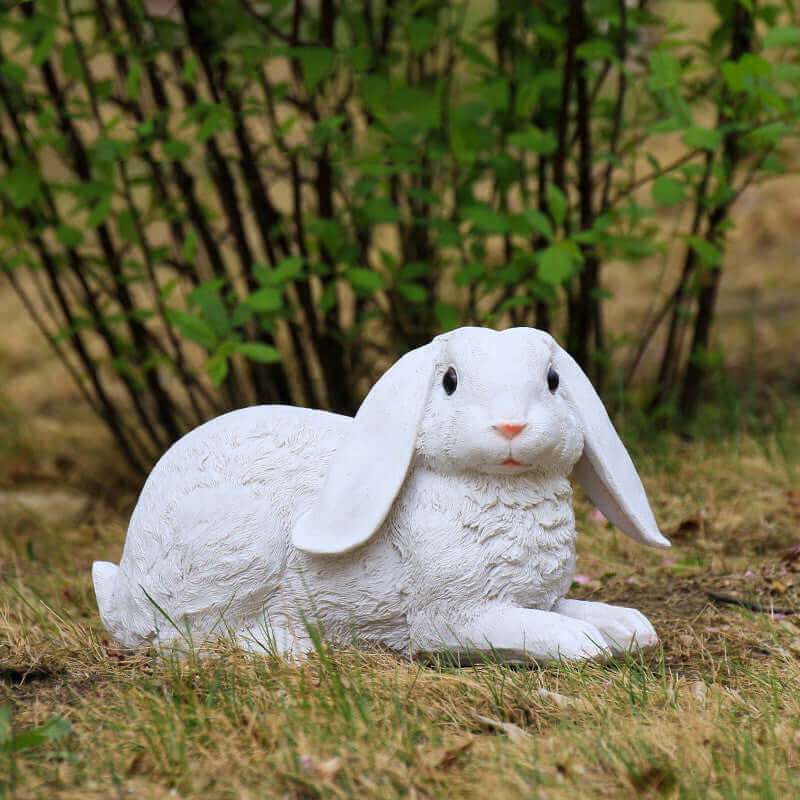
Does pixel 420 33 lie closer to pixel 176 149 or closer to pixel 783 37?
pixel 176 149

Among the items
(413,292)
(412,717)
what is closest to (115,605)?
(412,717)

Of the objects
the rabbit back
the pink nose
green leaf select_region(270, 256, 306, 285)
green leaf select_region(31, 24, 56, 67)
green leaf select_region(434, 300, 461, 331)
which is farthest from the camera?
green leaf select_region(434, 300, 461, 331)

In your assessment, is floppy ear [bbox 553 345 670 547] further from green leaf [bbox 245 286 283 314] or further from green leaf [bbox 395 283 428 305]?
green leaf [bbox 395 283 428 305]

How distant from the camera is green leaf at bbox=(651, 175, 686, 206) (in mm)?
3445

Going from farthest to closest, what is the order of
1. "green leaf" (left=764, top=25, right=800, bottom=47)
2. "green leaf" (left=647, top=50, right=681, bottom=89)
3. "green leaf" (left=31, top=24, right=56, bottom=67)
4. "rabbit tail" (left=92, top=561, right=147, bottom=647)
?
"green leaf" (left=31, top=24, right=56, bottom=67) < "green leaf" (left=647, top=50, right=681, bottom=89) < "green leaf" (left=764, top=25, right=800, bottom=47) < "rabbit tail" (left=92, top=561, right=147, bottom=647)

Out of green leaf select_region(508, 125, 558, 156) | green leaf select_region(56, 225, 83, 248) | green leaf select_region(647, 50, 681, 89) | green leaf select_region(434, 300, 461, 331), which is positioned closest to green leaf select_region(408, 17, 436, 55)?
green leaf select_region(508, 125, 558, 156)

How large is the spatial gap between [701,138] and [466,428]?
1.48 meters

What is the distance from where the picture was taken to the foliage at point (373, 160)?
144 inches

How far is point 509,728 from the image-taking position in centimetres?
221

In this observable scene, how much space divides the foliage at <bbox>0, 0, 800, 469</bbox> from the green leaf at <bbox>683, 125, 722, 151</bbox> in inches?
0.4

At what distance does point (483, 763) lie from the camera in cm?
205

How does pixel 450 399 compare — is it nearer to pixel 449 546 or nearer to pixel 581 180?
pixel 449 546

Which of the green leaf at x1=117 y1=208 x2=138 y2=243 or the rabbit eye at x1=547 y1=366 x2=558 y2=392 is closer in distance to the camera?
the rabbit eye at x1=547 y1=366 x2=558 y2=392

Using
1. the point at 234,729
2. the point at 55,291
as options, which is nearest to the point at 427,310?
the point at 55,291
